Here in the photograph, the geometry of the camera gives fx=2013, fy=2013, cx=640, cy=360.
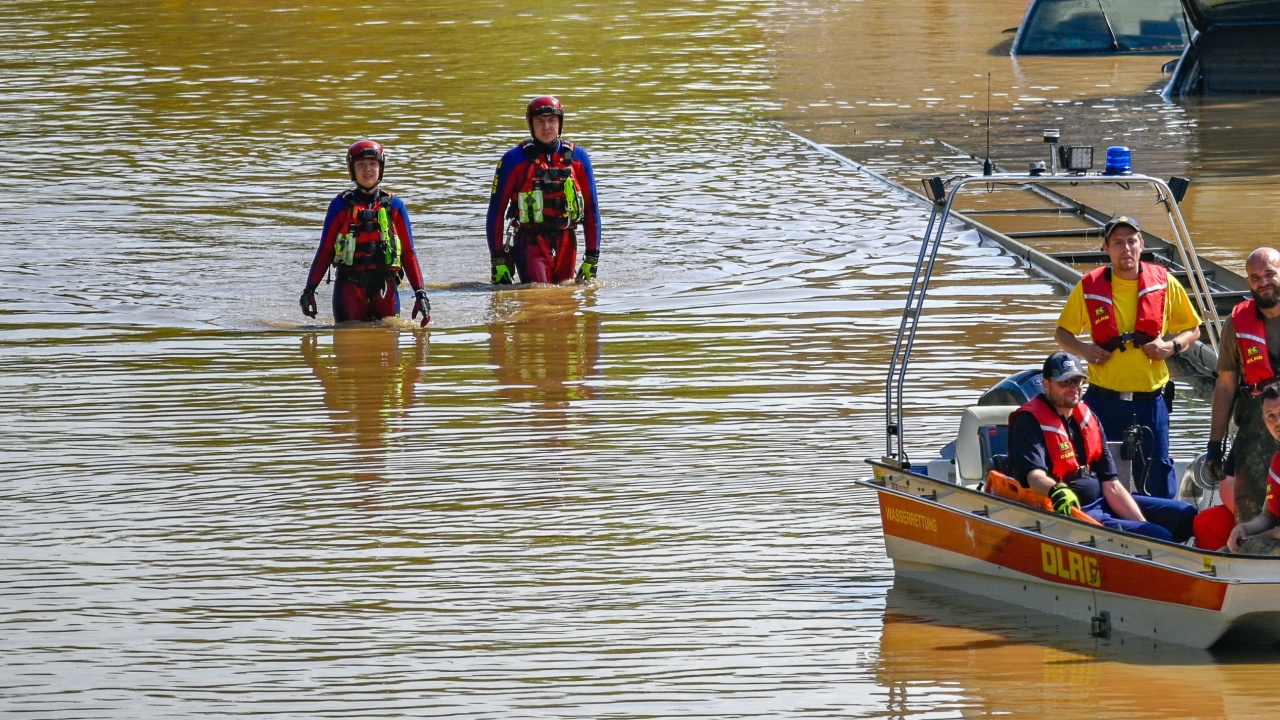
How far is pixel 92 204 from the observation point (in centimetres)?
2025

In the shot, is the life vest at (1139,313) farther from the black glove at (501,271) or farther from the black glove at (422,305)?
the black glove at (501,271)

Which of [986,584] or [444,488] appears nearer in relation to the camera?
[986,584]

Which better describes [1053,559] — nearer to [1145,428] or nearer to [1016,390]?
[1145,428]

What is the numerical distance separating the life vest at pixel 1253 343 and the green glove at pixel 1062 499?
2.94ft

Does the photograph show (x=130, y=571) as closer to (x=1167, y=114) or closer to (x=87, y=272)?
(x=87, y=272)

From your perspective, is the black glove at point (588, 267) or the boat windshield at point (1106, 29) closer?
the black glove at point (588, 267)

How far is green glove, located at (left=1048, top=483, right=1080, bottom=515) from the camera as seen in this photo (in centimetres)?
781

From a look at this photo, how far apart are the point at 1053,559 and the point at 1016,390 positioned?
4.16ft

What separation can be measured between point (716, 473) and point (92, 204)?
38.9ft

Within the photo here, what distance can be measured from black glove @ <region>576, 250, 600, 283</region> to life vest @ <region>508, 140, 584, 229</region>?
1.05ft

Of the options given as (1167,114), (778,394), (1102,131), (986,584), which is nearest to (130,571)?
(986,584)

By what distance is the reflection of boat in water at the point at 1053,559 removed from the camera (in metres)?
7.23

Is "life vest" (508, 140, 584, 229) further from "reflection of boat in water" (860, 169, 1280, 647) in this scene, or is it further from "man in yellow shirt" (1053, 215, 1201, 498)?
"man in yellow shirt" (1053, 215, 1201, 498)

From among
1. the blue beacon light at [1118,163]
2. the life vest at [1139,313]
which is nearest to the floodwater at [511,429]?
the life vest at [1139,313]
